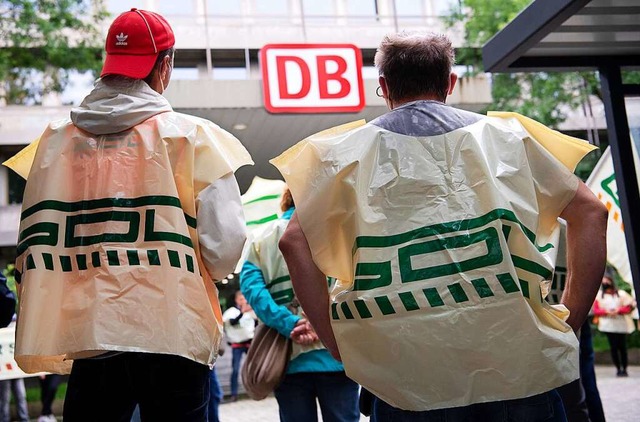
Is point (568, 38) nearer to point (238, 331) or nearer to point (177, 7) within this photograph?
point (238, 331)

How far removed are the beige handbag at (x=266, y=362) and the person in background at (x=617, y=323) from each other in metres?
11.8

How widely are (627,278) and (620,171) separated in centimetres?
175


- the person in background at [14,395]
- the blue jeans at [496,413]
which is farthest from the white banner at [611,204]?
the person in background at [14,395]

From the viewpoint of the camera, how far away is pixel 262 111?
16047mm

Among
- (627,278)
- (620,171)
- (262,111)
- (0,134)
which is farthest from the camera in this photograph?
(0,134)

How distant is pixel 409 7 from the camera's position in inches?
1221

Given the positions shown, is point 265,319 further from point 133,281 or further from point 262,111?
point 262,111

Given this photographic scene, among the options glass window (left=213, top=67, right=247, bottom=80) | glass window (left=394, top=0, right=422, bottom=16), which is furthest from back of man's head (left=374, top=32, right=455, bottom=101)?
glass window (left=394, top=0, right=422, bottom=16)

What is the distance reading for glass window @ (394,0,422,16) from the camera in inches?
1195

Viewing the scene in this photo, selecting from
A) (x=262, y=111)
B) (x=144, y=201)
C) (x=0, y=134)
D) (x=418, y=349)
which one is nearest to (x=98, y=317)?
(x=144, y=201)

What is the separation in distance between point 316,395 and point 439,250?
2062mm

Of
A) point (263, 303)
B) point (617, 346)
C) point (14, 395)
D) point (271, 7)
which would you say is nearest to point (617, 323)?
point (617, 346)

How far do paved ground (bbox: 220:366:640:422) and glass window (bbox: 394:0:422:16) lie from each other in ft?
61.1

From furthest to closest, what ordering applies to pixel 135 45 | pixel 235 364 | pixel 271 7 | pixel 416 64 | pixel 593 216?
pixel 271 7, pixel 235 364, pixel 135 45, pixel 416 64, pixel 593 216
